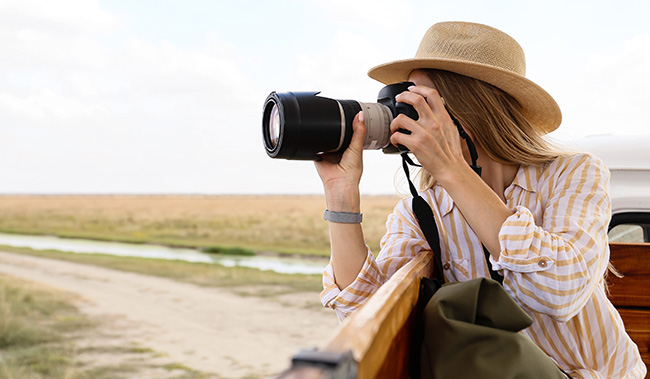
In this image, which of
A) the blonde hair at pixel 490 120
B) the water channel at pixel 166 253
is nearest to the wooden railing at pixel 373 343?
the blonde hair at pixel 490 120

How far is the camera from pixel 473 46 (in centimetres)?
111

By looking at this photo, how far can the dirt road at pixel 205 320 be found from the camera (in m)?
6.96

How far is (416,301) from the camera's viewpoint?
0.74m

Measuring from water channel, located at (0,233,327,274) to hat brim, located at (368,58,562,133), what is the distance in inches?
374

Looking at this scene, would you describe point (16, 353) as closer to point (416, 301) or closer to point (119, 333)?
point (119, 333)

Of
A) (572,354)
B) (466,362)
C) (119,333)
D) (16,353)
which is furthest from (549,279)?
(119,333)

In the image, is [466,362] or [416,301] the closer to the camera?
[466,362]

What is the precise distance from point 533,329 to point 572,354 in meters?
0.07

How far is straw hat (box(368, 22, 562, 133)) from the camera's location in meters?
1.08

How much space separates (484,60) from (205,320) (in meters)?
8.99

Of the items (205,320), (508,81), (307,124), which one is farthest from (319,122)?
(205,320)

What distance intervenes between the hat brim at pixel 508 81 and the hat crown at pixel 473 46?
18 mm

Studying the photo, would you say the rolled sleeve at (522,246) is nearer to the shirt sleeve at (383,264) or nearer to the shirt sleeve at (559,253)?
the shirt sleeve at (559,253)

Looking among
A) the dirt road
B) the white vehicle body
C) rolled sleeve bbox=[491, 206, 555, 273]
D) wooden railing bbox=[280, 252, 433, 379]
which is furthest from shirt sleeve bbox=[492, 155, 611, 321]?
the dirt road
